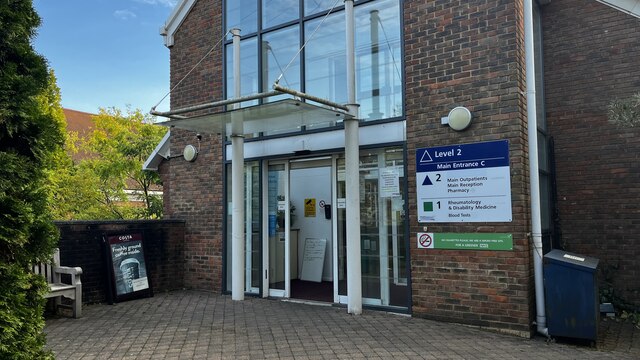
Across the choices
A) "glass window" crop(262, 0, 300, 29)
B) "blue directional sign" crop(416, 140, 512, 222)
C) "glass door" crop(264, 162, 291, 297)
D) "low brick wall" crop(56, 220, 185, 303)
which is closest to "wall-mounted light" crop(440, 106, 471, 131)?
"blue directional sign" crop(416, 140, 512, 222)

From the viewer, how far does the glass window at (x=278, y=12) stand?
8.23 meters

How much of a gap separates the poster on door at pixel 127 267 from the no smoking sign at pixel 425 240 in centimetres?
459

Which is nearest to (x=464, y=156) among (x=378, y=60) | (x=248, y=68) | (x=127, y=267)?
(x=378, y=60)

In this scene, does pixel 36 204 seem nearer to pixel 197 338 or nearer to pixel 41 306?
pixel 41 306

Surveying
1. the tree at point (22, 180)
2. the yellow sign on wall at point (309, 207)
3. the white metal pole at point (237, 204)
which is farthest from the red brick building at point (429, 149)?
the tree at point (22, 180)

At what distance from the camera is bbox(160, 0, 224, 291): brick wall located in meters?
9.00

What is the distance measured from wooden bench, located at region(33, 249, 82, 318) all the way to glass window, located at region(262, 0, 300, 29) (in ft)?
15.9

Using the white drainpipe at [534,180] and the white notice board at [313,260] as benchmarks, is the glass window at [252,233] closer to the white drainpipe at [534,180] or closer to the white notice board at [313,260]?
the white notice board at [313,260]

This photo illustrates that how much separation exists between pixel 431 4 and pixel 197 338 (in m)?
5.18

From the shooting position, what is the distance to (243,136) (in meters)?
8.12

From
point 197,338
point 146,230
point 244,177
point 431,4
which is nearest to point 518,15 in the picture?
point 431,4

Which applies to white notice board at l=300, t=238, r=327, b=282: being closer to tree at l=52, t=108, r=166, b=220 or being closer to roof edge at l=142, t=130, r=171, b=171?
roof edge at l=142, t=130, r=171, b=171

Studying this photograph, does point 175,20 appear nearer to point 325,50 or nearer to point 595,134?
point 325,50

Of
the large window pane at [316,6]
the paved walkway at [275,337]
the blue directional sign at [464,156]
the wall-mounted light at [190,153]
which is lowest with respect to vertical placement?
the paved walkway at [275,337]
